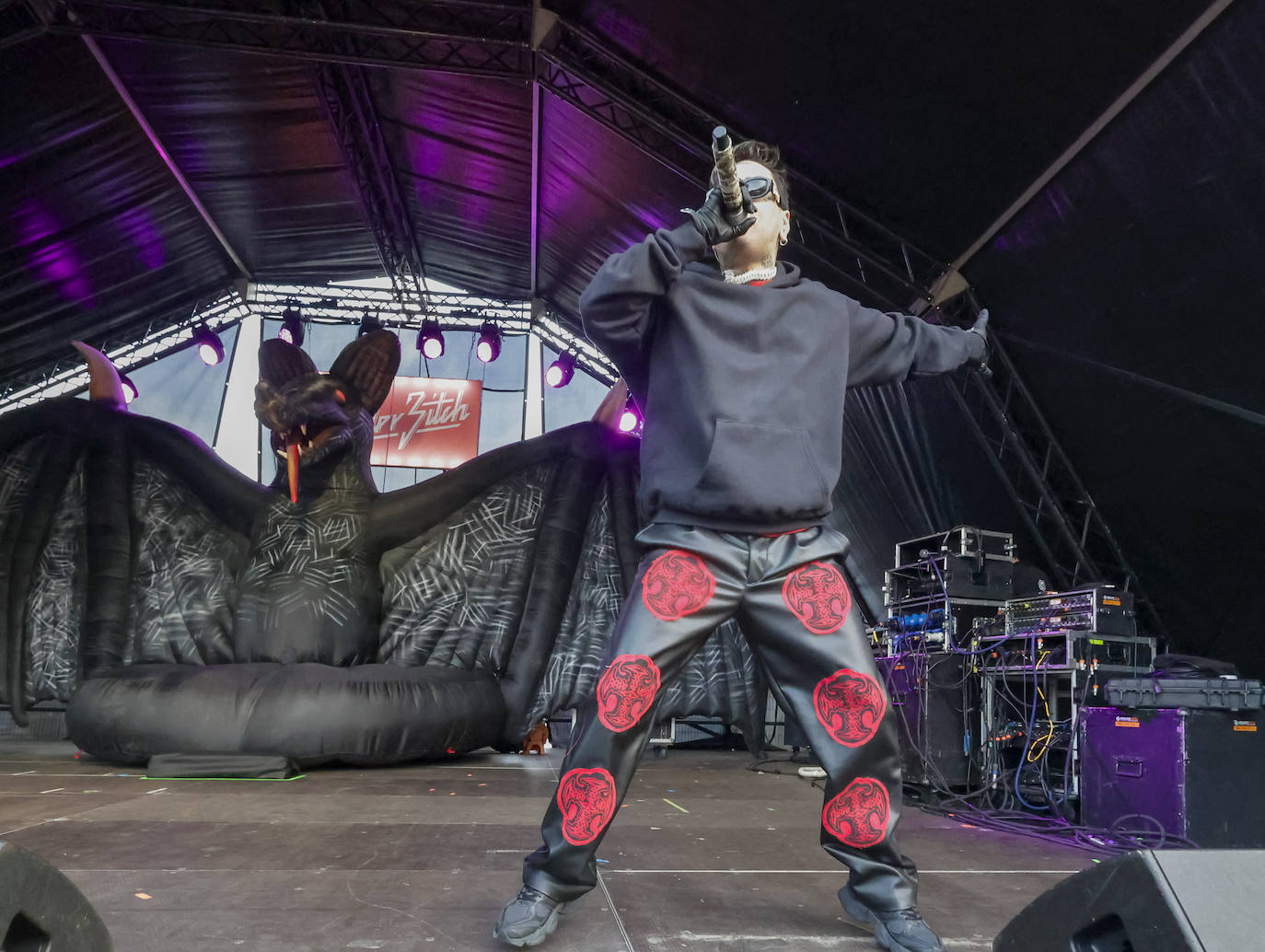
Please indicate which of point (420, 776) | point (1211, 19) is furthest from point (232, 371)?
point (1211, 19)

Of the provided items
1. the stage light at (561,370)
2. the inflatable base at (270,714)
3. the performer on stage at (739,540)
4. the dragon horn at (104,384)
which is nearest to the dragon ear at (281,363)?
the dragon horn at (104,384)

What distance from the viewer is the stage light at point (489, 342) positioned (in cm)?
1087

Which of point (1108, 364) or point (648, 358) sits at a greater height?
point (1108, 364)

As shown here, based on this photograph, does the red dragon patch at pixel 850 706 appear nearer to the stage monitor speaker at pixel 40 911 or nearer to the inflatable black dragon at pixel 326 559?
the stage monitor speaker at pixel 40 911

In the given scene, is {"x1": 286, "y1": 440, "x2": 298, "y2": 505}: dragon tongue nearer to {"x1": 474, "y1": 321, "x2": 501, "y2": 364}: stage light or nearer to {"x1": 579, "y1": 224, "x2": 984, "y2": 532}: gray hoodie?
{"x1": 579, "y1": 224, "x2": 984, "y2": 532}: gray hoodie

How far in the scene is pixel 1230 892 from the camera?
918 mm

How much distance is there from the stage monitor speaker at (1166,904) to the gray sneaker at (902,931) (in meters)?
0.41

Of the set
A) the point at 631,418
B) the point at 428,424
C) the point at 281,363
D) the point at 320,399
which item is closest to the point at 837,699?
the point at 320,399

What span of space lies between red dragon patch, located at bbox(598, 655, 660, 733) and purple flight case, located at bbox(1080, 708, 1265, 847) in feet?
7.26

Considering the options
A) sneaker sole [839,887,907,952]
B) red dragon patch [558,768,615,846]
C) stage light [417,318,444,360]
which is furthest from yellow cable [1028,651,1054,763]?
stage light [417,318,444,360]

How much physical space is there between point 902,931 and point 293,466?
15.3 ft

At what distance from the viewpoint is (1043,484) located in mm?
4789

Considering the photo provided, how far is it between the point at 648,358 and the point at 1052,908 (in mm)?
1138

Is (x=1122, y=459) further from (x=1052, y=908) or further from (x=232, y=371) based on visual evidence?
(x=232, y=371)
